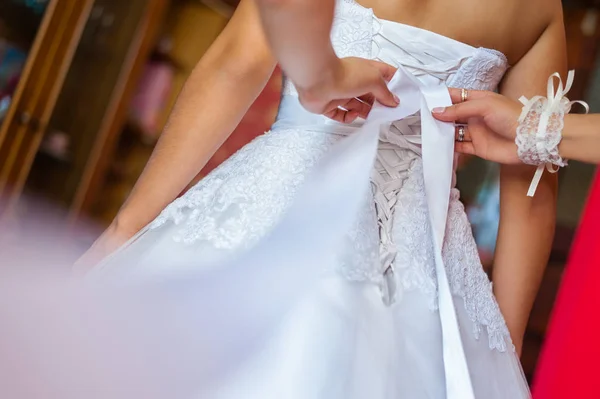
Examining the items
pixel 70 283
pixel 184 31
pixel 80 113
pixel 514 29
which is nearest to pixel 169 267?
pixel 70 283

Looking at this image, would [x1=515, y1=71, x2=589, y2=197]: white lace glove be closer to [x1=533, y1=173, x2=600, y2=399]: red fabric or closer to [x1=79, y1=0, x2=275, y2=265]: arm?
[x1=79, y1=0, x2=275, y2=265]: arm

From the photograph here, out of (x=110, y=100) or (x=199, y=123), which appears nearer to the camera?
(x=199, y=123)

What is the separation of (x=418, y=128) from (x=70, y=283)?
0.51 m

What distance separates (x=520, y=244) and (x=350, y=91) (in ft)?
1.64

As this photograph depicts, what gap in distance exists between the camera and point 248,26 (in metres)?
1.02

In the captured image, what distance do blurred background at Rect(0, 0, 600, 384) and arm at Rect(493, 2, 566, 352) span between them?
165 centimetres

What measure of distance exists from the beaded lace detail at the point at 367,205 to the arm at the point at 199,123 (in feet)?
0.17

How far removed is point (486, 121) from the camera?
A: 3.15 ft

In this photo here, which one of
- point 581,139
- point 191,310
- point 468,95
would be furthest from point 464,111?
point 191,310

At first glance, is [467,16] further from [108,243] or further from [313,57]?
[108,243]

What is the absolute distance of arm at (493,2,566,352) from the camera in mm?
1074

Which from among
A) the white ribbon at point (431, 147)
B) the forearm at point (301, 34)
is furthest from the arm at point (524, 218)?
the forearm at point (301, 34)

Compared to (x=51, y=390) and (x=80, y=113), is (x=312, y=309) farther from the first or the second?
(x=80, y=113)

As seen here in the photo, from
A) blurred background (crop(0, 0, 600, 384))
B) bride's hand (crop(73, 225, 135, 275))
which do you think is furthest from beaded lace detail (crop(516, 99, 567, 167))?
blurred background (crop(0, 0, 600, 384))
